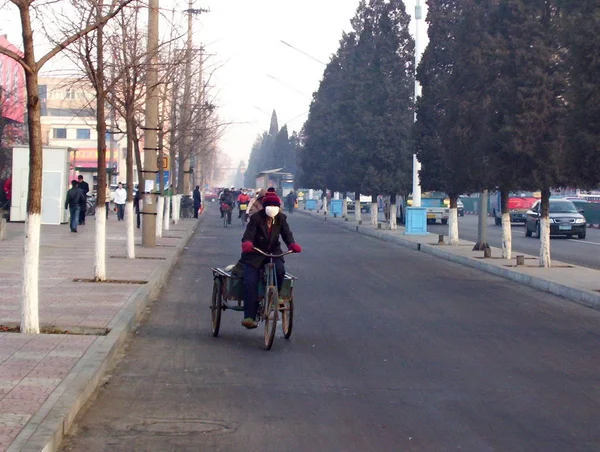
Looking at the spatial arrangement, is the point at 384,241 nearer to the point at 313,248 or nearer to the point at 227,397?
the point at 313,248

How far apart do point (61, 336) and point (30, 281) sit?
0.72 meters

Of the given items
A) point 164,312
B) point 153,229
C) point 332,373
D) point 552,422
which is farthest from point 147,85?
point 552,422

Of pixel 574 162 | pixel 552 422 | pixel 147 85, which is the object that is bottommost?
pixel 552 422

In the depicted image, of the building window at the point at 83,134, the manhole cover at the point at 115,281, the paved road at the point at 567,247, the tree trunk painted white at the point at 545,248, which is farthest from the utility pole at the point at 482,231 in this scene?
the building window at the point at 83,134

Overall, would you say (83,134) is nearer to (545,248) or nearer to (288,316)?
(545,248)

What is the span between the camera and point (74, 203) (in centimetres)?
3288

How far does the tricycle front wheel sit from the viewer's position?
36.2 ft

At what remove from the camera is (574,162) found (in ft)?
53.4

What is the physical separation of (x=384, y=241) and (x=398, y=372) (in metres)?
26.4

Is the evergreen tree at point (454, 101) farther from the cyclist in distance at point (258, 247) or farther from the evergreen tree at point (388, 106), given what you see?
the cyclist in distance at point (258, 247)

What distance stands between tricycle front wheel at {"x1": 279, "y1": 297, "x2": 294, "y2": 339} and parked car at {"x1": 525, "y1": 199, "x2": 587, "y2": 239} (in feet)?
92.5

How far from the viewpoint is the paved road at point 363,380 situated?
690 cm

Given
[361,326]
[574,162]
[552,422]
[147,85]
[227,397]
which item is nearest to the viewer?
[552,422]

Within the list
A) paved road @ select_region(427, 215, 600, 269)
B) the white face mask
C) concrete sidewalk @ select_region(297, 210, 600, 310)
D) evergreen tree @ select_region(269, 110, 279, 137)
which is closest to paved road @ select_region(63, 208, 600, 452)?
concrete sidewalk @ select_region(297, 210, 600, 310)
